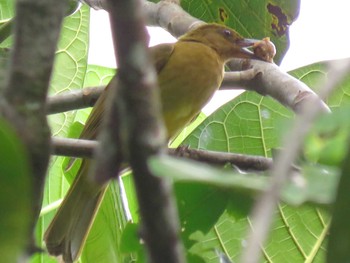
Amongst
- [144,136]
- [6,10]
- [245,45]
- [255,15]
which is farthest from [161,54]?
[144,136]

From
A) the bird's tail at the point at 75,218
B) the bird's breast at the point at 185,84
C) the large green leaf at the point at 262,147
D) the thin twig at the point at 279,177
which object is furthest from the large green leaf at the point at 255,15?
the thin twig at the point at 279,177

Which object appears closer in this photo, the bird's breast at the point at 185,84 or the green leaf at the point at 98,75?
the bird's breast at the point at 185,84

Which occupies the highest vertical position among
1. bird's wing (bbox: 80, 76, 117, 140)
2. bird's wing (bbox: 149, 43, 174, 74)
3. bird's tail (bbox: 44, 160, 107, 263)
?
bird's wing (bbox: 149, 43, 174, 74)

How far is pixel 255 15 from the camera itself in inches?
140

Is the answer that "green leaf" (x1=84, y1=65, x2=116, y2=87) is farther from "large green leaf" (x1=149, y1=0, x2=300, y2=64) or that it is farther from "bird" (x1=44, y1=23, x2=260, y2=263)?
"large green leaf" (x1=149, y1=0, x2=300, y2=64)

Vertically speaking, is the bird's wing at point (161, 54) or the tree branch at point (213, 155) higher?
the tree branch at point (213, 155)

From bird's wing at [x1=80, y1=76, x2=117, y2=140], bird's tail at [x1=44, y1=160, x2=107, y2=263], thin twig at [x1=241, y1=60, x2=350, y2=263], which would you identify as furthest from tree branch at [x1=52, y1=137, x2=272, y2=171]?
thin twig at [x1=241, y1=60, x2=350, y2=263]

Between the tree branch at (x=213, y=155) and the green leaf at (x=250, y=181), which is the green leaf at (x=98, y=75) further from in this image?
the green leaf at (x=250, y=181)

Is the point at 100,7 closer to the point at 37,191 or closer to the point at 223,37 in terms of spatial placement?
the point at 223,37

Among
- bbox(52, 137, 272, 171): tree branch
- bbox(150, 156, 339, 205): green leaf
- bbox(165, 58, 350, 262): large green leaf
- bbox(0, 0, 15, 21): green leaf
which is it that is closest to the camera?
bbox(150, 156, 339, 205): green leaf

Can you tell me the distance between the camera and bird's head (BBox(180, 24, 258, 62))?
3.93 metres

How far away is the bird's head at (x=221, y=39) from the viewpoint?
3.93 metres

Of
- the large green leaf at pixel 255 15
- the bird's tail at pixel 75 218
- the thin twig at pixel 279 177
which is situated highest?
the thin twig at pixel 279 177

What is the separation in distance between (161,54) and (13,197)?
2813 mm
